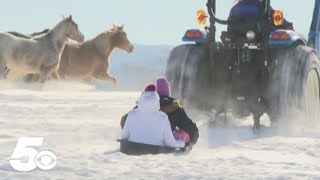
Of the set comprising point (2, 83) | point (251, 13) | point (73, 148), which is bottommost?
point (2, 83)

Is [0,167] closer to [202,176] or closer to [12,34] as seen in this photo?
[202,176]

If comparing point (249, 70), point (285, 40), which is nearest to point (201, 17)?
point (249, 70)

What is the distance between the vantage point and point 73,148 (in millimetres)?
7949

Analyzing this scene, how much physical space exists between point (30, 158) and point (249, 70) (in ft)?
13.5

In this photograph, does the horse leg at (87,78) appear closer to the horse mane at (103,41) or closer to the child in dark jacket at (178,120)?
the horse mane at (103,41)

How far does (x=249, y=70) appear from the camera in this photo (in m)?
10.1

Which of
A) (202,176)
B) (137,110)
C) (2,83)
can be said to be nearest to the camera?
(202,176)

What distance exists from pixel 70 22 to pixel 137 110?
15.6 metres

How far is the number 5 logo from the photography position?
6.43 metres

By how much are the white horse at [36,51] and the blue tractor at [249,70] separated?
12234mm

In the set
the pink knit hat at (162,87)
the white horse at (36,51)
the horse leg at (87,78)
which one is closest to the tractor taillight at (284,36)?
the pink knit hat at (162,87)

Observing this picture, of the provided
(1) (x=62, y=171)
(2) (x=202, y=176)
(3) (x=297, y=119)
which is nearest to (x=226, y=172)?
(2) (x=202, y=176)

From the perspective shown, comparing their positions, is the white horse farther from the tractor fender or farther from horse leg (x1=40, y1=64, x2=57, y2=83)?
the tractor fender

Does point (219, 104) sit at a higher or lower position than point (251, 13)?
lower
